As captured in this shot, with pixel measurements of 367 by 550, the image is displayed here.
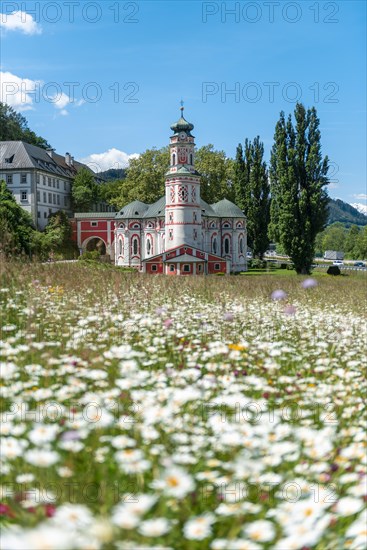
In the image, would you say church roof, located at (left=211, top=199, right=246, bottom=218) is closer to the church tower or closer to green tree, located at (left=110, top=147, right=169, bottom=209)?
Result: the church tower

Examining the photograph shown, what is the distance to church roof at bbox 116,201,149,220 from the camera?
70.1 metres

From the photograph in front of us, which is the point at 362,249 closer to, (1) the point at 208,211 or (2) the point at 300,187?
(1) the point at 208,211

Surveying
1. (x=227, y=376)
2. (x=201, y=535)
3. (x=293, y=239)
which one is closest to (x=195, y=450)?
(x=201, y=535)

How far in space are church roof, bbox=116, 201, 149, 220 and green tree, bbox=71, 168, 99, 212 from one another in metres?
16.9

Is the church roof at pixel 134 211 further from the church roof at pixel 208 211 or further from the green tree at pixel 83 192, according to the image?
the green tree at pixel 83 192

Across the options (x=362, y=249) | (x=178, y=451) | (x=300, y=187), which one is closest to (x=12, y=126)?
(x=300, y=187)

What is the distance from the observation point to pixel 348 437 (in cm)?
438

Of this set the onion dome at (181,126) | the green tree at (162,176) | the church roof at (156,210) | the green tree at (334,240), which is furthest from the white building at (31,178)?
the green tree at (334,240)

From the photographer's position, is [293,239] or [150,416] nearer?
[150,416]

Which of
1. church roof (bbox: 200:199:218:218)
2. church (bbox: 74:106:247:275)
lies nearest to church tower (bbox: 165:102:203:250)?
church (bbox: 74:106:247:275)

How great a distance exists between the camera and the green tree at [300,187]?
53.4 m

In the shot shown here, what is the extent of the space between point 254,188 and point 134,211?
16123 millimetres

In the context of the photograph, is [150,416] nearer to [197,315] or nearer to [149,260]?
[197,315]

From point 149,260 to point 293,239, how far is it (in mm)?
17513
